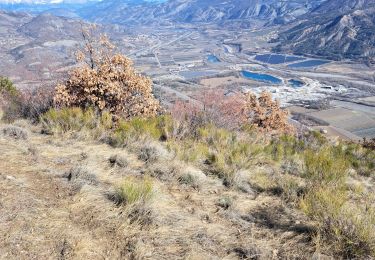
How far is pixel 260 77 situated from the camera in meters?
143

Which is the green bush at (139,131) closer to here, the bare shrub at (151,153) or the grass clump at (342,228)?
the bare shrub at (151,153)

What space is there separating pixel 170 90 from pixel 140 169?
102842 mm

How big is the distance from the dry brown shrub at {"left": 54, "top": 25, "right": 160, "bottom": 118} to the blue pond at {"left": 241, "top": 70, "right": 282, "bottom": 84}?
406 feet

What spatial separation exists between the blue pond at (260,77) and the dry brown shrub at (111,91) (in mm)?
123692

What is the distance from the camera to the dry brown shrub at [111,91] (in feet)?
41.3

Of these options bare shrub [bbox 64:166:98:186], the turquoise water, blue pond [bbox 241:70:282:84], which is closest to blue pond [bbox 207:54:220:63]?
blue pond [bbox 241:70:282:84]

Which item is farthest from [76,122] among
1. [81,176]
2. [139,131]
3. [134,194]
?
[134,194]

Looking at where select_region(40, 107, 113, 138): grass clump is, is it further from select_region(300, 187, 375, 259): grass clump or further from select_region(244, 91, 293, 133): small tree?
select_region(244, 91, 293, 133): small tree

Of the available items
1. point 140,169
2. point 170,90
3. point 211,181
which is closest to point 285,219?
point 211,181

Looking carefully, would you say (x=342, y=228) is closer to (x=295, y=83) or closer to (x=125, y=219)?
(x=125, y=219)

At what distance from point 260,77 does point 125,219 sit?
14186 cm

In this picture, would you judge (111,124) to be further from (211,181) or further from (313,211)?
(313,211)

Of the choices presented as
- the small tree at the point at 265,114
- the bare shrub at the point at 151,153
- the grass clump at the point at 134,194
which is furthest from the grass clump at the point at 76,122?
the small tree at the point at 265,114

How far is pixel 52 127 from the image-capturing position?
1038cm
